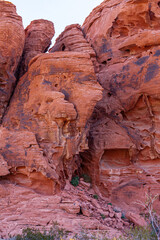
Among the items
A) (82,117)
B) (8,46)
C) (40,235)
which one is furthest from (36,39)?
(40,235)

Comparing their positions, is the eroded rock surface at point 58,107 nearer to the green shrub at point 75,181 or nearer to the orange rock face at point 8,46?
the green shrub at point 75,181

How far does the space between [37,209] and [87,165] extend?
489cm

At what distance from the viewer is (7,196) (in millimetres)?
7488

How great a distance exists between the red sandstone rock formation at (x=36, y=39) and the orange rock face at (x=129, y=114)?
403 centimetres

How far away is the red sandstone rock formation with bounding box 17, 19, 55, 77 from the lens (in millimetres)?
11992

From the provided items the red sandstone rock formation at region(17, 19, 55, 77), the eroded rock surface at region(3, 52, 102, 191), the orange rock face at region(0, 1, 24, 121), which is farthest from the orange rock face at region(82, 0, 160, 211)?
the orange rock face at region(0, 1, 24, 121)

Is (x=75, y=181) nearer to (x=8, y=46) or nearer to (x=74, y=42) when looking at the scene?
(x=8, y=46)

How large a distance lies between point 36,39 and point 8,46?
2.99 meters

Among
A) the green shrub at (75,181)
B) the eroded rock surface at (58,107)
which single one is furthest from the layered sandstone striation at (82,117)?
the green shrub at (75,181)

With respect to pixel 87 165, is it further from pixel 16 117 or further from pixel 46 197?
pixel 16 117

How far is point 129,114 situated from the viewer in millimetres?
11969

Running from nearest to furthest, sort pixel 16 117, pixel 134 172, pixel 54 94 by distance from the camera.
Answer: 1. pixel 54 94
2. pixel 16 117
3. pixel 134 172

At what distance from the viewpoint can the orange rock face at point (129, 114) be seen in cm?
1085

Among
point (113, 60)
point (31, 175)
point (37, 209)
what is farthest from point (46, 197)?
point (113, 60)
